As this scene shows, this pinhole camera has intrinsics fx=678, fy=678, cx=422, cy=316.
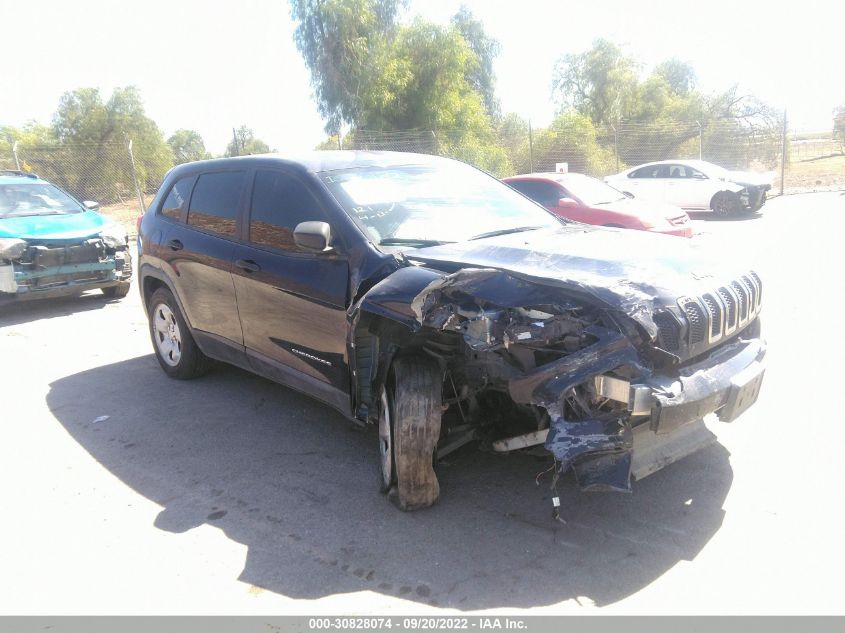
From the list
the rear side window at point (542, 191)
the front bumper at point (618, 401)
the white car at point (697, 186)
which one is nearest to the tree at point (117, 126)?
the white car at point (697, 186)

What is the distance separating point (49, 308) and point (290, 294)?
7.03 m

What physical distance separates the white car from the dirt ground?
12618mm

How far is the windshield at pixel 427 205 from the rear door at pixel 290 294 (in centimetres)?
25

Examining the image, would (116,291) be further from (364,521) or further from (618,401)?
(618,401)

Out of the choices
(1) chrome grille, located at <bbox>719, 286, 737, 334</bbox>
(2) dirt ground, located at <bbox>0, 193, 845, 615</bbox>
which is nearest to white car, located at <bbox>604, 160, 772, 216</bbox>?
(2) dirt ground, located at <bbox>0, 193, 845, 615</bbox>

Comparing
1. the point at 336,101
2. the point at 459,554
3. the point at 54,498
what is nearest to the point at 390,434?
the point at 459,554

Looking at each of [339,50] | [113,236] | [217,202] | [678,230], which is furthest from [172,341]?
[339,50]

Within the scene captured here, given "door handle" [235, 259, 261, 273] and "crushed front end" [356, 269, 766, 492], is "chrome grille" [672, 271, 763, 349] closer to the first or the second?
"crushed front end" [356, 269, 766, 492]

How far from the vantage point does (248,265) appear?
4.70 meters

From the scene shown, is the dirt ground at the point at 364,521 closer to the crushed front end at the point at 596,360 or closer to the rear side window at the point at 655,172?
the crushed front end at the point at 596,360

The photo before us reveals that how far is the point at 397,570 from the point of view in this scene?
3146mm

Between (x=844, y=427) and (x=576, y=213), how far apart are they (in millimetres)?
6382

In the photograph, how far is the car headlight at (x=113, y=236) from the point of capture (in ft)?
30.8
